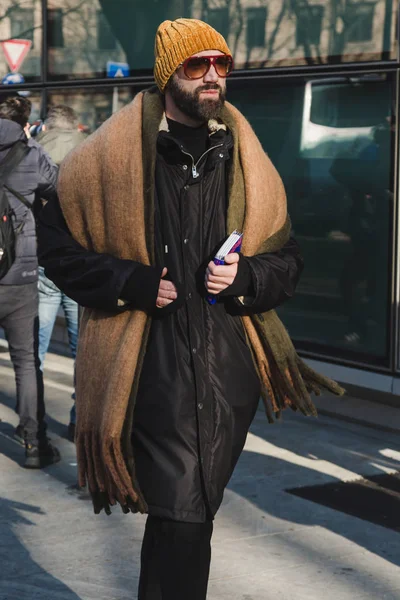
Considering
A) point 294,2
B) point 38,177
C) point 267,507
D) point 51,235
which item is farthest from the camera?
point 294,2

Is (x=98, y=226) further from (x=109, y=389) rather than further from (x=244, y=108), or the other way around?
(x=244, y=108)

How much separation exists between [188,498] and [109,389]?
0.40m

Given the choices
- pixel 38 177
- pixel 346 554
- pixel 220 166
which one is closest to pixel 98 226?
pixel 220 166

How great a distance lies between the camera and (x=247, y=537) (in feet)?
18.0

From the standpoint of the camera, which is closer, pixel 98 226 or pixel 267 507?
pixel 98 226

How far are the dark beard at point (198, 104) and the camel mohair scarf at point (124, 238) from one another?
113mm

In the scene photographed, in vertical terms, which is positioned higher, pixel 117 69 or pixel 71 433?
pixel 117 69

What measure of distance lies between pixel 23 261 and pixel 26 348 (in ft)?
1.65

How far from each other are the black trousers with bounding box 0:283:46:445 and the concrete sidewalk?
27cm

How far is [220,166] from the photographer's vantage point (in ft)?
12.2

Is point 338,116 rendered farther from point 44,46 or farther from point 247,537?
point 247,537

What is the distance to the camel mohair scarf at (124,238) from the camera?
3588 millimetres

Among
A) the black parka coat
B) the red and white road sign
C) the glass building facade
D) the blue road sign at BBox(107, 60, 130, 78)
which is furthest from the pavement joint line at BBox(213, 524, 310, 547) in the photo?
the red and white road sign

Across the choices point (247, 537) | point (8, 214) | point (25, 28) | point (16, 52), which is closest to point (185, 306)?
point (247, 537)
